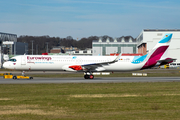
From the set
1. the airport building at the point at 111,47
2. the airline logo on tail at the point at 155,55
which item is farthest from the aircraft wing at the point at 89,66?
the airport building at the point at 111,47

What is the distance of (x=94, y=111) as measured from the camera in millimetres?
14062

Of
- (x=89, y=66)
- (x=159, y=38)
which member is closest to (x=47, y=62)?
(x=89, y=66)

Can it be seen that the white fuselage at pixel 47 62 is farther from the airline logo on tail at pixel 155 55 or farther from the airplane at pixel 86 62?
the airline logo on tail at pixel 155 55

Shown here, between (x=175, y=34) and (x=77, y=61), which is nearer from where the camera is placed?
(x=77, y=61)

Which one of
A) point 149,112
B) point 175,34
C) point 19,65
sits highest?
point 175,34

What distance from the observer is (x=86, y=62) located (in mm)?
42312

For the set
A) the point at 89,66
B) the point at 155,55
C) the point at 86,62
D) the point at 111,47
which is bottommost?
the point at 89,66

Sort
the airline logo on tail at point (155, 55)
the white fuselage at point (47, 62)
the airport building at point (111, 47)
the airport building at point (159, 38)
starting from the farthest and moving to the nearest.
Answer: the airport building at point (111, 47) → the airport building at point (159, 38) → the airline logo on tail at point (155, 55) → the white fuselage at point (47, 62)

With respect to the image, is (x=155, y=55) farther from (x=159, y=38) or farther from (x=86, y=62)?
(x=159, y=38)

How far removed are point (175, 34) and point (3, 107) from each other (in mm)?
109185

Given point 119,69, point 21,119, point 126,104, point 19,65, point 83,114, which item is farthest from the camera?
point 119,69

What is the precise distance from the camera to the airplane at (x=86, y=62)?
40.5 meters

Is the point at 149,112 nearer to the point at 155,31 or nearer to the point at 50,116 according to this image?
the point at 50,116

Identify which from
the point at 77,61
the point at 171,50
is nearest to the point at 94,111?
the point at 77,61
